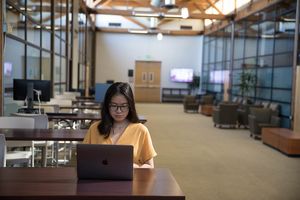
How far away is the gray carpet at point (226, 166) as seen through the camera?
4.63 meters

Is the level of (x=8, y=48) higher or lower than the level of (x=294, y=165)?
higher

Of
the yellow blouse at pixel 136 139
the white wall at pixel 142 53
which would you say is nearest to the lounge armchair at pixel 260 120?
the yellow blouse at pixel 136 139

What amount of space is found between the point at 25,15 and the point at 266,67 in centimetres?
781

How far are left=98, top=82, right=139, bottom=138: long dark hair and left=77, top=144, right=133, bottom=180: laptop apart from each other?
479 millimetres

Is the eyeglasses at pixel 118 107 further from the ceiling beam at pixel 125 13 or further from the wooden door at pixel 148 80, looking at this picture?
the wooden door at pixel 148 80

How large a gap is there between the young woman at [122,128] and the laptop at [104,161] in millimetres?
451

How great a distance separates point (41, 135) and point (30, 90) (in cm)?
158

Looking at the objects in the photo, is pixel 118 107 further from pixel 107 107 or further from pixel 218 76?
pixel 218 76

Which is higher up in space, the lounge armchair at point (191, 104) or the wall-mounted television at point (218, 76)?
the wall-mounted television at point (218, 76)

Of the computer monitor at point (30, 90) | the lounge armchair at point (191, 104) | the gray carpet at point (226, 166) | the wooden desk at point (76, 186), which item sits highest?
the computer monitor at point (30, 90)

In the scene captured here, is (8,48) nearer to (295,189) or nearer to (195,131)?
(295,189)

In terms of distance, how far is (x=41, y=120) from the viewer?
14.9ft

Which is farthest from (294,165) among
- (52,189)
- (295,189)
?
(52,189)

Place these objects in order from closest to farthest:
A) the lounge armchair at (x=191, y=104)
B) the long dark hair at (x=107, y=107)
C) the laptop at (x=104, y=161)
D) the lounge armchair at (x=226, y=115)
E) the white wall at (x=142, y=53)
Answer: the laptop at (x=104, y=161), the long dark hair at (x=107, y=107), the lounge armchair at (x=226, y=115), the lounge armchair at (x=191, y=104), the white wall at (x=142, y=53)
